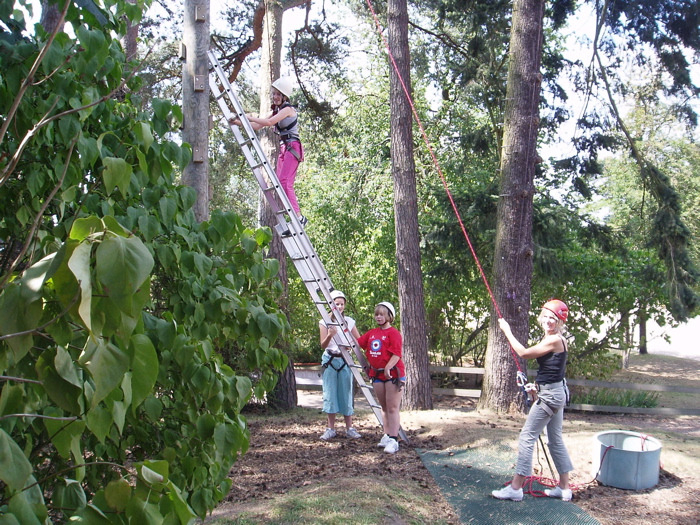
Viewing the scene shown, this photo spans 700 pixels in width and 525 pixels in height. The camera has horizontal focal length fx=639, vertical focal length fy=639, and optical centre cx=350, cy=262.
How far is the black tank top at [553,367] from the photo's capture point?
18.6 feet

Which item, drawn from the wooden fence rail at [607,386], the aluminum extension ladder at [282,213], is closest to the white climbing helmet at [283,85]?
the aluminum extension ladder at [282,213]

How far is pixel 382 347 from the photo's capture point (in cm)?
737

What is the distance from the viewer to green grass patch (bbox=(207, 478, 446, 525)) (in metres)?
4.81

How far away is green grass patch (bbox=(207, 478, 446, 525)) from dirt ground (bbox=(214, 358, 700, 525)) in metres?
0.12

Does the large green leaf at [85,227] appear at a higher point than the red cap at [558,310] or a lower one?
higher

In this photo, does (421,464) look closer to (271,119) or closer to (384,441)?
(384,441)

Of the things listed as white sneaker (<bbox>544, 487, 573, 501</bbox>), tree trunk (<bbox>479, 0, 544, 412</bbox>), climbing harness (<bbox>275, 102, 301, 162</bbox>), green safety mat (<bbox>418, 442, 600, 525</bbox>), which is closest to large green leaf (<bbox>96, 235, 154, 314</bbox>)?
green safety mat (<bbox>418, 442, 600, 525</bbox>)

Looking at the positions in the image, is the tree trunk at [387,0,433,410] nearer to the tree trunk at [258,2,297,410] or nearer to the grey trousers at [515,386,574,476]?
the tree trunk at [258,2,297,410]

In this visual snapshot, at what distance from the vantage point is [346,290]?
47.6ft

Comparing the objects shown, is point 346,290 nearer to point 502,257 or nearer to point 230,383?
point 502,257

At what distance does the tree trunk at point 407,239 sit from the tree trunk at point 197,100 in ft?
18.1

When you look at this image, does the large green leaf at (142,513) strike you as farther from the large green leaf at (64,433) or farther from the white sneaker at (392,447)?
the white sneaker at (392,447)

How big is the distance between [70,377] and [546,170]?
13.7 metres

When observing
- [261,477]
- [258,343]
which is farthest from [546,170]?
[258,343]
